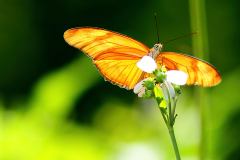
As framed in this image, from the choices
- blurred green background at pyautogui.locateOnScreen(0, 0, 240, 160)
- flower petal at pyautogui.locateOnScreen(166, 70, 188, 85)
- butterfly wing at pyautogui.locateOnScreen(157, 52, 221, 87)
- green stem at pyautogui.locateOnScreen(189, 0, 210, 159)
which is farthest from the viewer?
blurred green background at pyautogui.locateOnScreen(0, 0, 240, 160)

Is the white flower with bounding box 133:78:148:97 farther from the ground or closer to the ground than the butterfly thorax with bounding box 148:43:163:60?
closer to the ground

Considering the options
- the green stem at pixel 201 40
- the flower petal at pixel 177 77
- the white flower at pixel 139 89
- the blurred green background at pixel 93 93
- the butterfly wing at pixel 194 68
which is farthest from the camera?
the blurred green background at pixel 93 93

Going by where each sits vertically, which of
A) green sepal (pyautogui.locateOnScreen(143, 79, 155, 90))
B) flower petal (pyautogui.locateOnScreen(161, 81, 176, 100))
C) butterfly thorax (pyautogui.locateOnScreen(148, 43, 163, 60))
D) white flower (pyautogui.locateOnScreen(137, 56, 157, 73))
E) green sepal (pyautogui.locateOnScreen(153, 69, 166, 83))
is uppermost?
butterfly thorax (pyautogui.locateOnScreen(148, 43, 163, 60))

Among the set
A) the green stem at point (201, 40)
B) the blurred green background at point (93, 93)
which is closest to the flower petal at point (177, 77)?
the green stem at point (201, 40)

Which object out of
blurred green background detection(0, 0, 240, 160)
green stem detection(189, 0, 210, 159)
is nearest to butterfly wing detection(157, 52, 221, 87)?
green stem detection(189, 0, 210, 159)

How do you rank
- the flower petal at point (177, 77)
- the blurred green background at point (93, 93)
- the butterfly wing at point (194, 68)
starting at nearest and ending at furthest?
1. the butterfly wing at point (194, 68)
2. the flower petal at point (177, 77)
3. the blurred green background at point (93, 93)

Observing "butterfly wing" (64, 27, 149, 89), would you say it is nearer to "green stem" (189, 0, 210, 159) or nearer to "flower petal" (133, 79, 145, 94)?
"flower petal" (133, 79, 145, 94)

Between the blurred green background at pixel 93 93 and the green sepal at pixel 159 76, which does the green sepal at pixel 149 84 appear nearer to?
the green sepal at pixel 159 76

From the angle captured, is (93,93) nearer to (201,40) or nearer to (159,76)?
(201,40)
